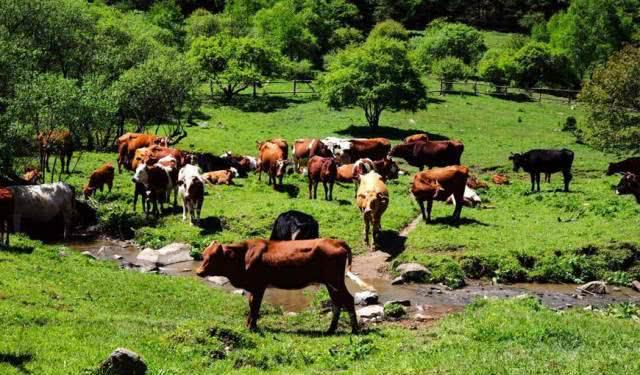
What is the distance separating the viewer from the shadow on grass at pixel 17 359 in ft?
36.1

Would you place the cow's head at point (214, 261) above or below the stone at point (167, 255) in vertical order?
above

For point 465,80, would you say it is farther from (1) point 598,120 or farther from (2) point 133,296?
(2) point 133,296

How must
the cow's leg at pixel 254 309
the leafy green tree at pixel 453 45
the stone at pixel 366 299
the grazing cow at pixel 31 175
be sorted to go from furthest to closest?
the leafy green tree at pixel 453 45 < the grazing cow at pixel 31 175 < the stone at pixel 366 299 < the cow's leg at pixel 254 309

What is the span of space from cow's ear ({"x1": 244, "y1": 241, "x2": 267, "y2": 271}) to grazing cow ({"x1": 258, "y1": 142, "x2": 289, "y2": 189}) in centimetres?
1797

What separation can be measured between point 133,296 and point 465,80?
216 feet

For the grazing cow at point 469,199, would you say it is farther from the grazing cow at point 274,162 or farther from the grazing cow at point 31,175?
the grazing cow at point 31,175

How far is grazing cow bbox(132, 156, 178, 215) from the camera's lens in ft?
91.1

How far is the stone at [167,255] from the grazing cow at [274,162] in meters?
9.47

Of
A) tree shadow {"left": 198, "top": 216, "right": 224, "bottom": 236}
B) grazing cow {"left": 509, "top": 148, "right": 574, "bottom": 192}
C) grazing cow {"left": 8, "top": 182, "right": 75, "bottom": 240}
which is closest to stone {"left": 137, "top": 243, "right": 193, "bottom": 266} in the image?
tree shadow {"left": 198, "top": 216, "right": 224, "bottom": 236}

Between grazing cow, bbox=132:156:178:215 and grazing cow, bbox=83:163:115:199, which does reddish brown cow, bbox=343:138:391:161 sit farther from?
grazing cow, bbox=83:163:115:199

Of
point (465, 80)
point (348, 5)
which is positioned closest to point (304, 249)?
point (465, 80)

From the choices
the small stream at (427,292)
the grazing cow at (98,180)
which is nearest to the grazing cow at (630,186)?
the small stream at (427,292)

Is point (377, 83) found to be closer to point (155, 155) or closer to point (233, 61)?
point (233, 61)

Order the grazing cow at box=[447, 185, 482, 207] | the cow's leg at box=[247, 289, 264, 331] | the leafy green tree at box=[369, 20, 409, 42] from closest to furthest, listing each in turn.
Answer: the cow's leg at box=[247, 289, 264, 331], the grazing cow at box=[447, 185, 482, 207], the leafy green tree at box=[369, 20, 409, 42]
